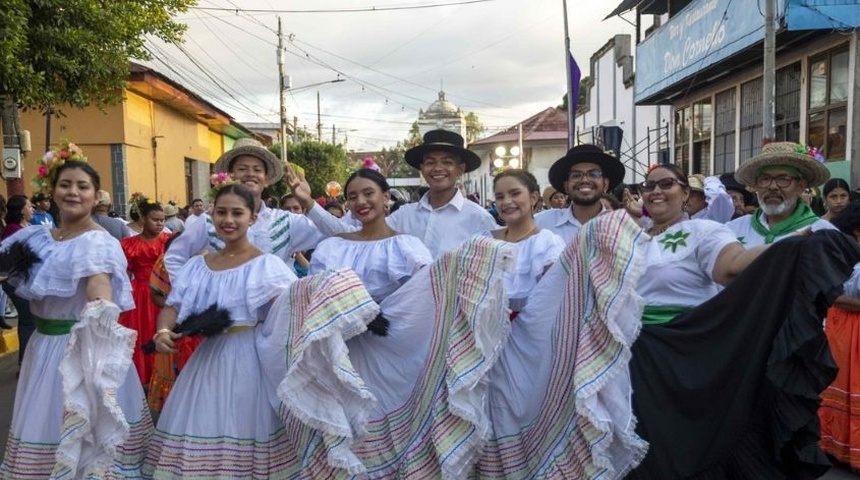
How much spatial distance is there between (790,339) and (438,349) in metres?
1.41

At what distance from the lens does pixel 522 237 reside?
12.8ft

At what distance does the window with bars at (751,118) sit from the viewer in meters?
13.5

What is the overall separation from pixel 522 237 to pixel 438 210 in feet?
2.87

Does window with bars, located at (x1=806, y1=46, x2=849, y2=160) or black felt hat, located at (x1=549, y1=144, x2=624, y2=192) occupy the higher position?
window with bars, located at (x1=806, y1=46, x2=849, y2=160)

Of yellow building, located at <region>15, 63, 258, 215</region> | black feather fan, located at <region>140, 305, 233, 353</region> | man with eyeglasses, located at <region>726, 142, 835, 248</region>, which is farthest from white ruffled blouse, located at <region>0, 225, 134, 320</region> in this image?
yellow building, located at <region>15, 63, 258, 215</region>

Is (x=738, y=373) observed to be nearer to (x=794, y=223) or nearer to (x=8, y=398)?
(x=794, y=223)

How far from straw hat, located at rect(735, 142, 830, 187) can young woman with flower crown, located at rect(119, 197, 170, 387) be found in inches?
188

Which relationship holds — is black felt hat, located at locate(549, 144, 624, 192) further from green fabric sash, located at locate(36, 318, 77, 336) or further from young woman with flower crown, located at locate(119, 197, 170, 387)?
young woman with flower crown, located at locate(119, 197, 170, 387)

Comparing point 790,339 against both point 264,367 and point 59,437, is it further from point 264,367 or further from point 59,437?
point 59,437

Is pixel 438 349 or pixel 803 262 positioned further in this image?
pixel 438 349

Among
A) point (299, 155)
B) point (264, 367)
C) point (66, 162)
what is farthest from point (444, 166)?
point (299, 155)

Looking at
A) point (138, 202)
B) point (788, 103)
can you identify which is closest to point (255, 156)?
point (138, 202)

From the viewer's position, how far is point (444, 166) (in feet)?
15.2

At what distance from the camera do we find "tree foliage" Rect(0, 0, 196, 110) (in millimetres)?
7578
